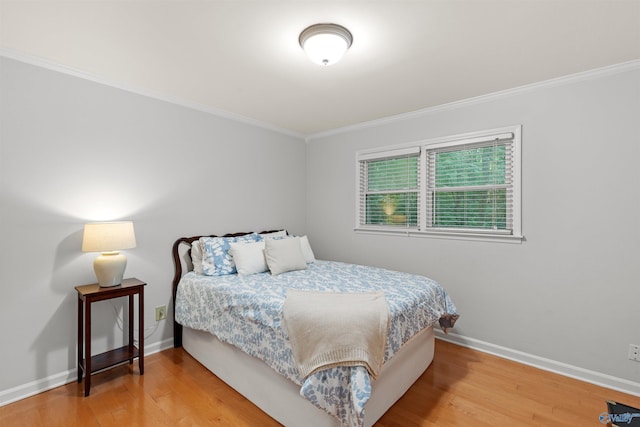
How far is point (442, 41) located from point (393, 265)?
233 cm

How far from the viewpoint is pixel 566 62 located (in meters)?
2.24

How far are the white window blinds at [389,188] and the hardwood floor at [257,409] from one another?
5.37ft

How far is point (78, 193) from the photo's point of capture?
244cm

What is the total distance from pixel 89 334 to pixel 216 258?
42.1 inches

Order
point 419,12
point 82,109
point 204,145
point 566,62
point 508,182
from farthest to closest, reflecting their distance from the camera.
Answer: point 204,145
point 508,182
point 82,109
point 566,62
point 419,12

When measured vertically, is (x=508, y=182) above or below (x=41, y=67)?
below

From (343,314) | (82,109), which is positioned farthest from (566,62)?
(82,109)

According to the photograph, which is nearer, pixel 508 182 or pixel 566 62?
pixel 566 62

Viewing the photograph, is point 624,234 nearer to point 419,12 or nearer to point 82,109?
point 419,12

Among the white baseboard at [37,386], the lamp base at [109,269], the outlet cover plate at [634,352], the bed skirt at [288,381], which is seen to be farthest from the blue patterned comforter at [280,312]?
Answer: the outlet cover plate at [634,352]

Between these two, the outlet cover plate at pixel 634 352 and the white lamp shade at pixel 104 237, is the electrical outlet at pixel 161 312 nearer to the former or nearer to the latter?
the white lamp shade at pixel 104 237

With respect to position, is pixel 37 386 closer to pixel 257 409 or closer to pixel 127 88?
pixel 257 409

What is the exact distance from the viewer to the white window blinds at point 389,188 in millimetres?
3455

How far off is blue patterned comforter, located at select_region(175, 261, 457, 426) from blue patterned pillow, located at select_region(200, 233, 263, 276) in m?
0.10
